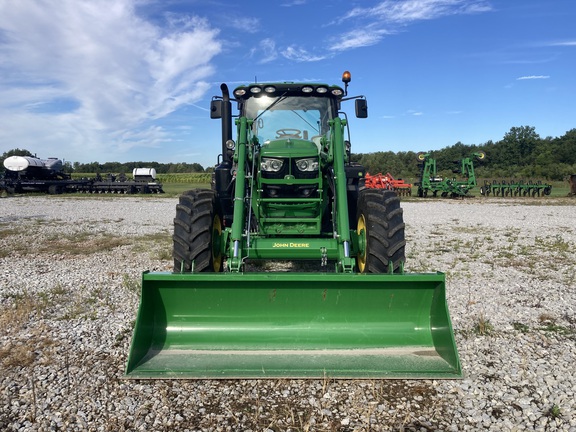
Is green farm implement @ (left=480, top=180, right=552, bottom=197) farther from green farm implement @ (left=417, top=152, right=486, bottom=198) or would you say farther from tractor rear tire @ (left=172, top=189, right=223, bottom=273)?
tractor rear tire @ (left=172, top=189, right=223, bottom=273)

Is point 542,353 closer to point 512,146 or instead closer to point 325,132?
point 325,132

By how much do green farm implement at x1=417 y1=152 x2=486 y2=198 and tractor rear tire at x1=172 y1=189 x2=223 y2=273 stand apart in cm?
2823

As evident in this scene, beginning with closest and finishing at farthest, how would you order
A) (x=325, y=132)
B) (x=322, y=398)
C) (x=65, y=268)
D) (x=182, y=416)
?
(x=182, y=416) < (x=322, y=398) < (x=325, y=132) < (x=65, y=268)

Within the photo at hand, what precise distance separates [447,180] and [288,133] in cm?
2762

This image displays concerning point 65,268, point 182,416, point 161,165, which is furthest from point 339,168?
point 161,165

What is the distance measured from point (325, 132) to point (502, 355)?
393 centimetres

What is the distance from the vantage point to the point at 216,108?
21.0 ft

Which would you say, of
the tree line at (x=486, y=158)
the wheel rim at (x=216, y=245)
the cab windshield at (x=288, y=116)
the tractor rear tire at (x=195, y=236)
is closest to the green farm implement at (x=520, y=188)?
the tree line at (x=486, y=158)

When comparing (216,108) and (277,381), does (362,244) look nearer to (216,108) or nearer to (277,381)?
(277,381)

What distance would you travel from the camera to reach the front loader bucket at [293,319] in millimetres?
3748

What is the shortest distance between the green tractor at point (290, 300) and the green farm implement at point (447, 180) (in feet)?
90.2

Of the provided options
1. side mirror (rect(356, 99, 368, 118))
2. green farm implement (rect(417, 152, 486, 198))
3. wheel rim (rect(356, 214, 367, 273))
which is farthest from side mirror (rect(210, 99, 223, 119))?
green farm implement (rect(417, 152, 486, 198))

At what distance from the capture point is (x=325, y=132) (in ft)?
22.0

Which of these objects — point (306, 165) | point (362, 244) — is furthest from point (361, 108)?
point (362, 244)
